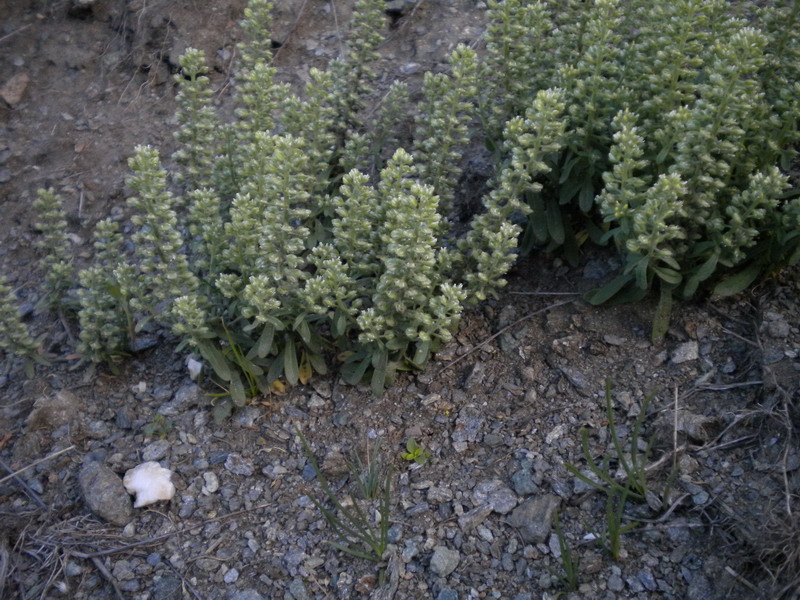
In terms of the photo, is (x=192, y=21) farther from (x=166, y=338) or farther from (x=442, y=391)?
(x=442, y=391)

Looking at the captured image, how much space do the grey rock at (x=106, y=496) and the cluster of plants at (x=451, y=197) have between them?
626 mm

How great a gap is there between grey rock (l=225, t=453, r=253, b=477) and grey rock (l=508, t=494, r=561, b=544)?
121 cm

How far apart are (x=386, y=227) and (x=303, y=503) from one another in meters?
1.24

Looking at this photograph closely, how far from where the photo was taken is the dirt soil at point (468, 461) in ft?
9.73

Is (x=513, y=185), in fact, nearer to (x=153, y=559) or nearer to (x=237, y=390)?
(x=237, y=390)

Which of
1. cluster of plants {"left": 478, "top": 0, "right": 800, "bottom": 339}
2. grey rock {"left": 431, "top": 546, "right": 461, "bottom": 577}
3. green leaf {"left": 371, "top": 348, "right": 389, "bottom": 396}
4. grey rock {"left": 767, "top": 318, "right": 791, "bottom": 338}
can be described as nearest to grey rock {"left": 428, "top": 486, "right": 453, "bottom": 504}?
grey rock {"left": 431, "top": 546, "right": 461, "bottom": 577}

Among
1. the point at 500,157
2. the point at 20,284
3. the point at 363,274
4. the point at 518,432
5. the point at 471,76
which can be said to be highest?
the point at 471,76

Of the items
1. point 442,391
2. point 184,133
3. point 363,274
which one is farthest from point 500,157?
point 184,133

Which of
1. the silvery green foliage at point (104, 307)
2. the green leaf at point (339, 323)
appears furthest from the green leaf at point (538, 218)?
the silvery green foliage at point (104, 307)

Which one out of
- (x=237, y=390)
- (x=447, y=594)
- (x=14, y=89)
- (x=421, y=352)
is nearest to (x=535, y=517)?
(x=447, y=594)

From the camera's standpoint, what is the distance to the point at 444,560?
3.06 meters

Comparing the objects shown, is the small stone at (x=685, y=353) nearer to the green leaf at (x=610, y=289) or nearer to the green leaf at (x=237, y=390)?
the green leaf at (x=610, y=289)

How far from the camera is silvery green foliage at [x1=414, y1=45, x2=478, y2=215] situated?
3.62 meters

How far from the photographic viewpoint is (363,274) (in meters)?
3.74
